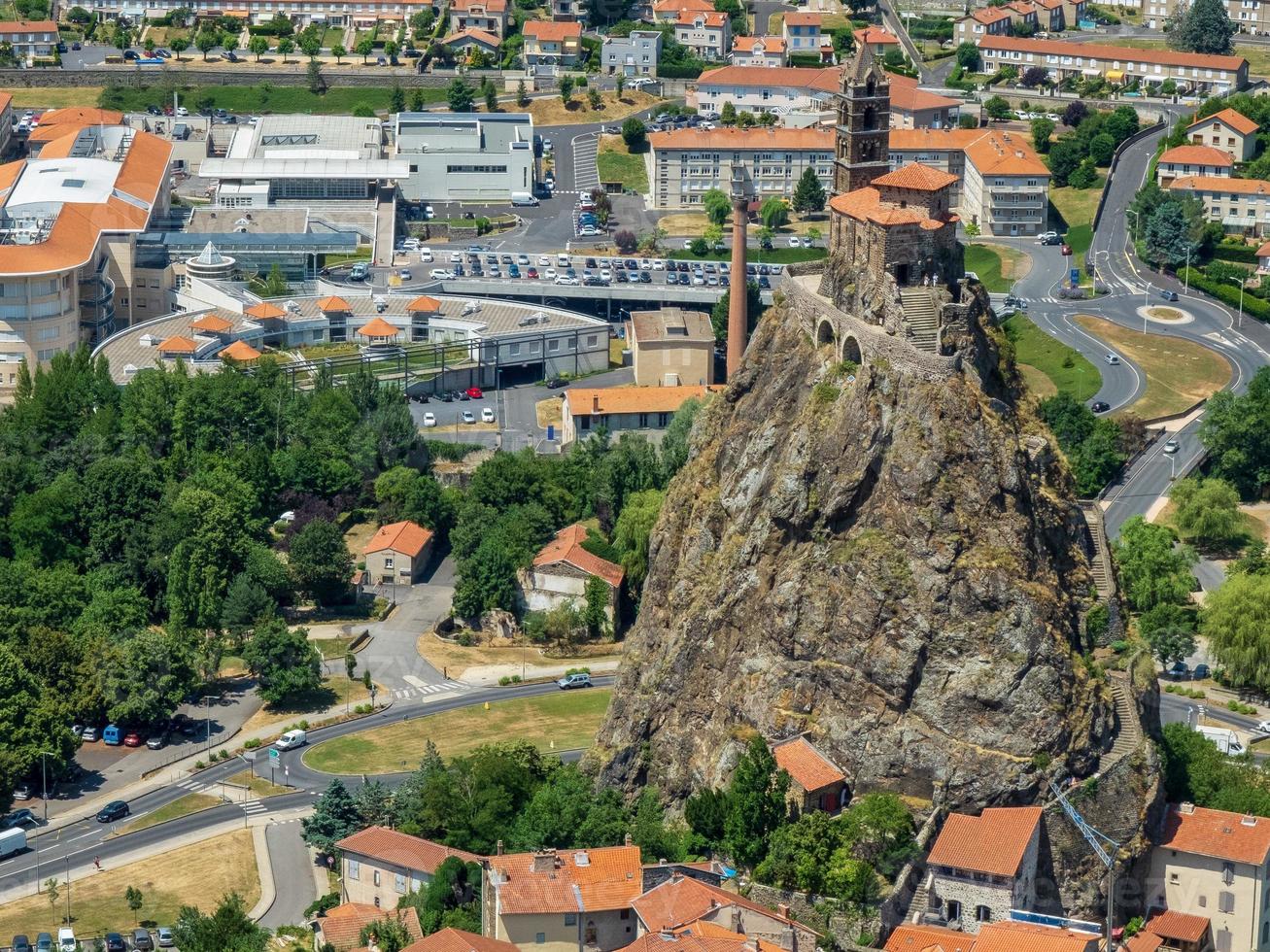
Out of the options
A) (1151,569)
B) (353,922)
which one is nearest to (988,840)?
(353,922)

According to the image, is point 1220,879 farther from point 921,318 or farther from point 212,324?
point 212,324

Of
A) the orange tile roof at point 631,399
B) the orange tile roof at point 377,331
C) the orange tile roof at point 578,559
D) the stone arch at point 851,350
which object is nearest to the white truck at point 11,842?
the orange tile roof at point 578,559

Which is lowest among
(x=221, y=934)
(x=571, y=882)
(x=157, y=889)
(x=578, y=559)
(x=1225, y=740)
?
(x=157, y=889)

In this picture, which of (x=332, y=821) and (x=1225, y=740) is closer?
(x=332, y=821)

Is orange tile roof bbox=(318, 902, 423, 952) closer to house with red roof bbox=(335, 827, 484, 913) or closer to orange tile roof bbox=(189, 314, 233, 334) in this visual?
house with red roof bbox=(335, 827, 484, 913)

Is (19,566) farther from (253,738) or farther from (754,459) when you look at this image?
(754,459)

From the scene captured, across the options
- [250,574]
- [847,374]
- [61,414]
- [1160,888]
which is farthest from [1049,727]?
[61,414]

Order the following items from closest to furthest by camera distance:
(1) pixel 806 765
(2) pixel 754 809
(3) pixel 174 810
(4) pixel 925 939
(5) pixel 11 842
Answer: (4) pixel 925 939
(2) pixel 754 809
(1) pixel 806 765
(5) pixel 11 842
(3) pixel 174 810

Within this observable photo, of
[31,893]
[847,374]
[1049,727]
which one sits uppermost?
[847,374]
